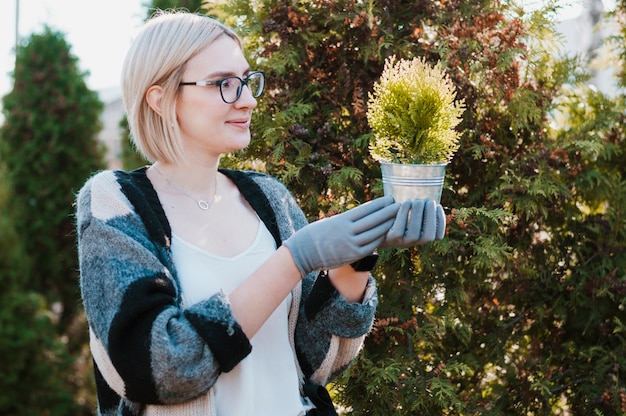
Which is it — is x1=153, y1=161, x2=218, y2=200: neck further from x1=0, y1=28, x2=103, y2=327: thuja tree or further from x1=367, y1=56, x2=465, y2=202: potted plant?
x1=0, y1=28, x2=103, y2=327: thuja tree

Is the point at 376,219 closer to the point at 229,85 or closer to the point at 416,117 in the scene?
the point at 416,117

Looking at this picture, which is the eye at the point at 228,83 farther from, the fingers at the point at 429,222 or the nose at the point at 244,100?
the fingers at the point at 429,222

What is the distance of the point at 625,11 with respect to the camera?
318 centimetres

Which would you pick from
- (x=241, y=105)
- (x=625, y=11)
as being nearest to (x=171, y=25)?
(x=241, y=105)

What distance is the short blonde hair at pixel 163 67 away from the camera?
1.85 m

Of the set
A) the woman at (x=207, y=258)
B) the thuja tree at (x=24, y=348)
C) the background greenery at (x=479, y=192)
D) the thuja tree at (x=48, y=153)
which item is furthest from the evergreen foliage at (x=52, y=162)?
the woman at (x=207, y=258)

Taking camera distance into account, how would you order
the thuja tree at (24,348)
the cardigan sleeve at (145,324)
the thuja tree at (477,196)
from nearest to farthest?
the cardigan sleeve at (145,324), the thuja tree at (477,196), the thuja tree at (24,348)

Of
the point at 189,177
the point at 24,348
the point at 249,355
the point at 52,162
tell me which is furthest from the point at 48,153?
the point at 249,355

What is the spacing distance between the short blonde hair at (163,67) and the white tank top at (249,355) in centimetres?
30

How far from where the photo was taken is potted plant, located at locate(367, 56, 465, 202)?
1662mm

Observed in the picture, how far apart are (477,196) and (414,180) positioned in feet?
3.92

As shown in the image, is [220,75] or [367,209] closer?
[367,209]

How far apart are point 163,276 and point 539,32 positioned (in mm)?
1883

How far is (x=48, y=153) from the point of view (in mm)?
6188
